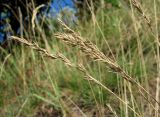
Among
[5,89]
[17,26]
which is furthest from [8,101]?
[17,26]

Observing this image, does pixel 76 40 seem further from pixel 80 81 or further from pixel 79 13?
pixel 79 13

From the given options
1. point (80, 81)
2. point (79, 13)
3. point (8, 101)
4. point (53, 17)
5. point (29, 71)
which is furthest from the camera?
point (79, 13)

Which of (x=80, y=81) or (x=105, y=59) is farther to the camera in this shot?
(x=80, y=81)

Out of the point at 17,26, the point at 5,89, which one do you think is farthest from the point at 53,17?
the point at 5,89

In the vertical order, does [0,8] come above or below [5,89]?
above

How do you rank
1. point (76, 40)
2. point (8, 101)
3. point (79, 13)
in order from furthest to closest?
point (79, 13), point (8, 101), point (76, 40)

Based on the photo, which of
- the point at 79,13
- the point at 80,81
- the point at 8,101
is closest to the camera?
the point at 80,81

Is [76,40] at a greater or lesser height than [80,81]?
greater

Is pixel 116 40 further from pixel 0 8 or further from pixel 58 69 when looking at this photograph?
pixel 0 8

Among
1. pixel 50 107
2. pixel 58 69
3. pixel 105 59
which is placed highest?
pixel 105 59
